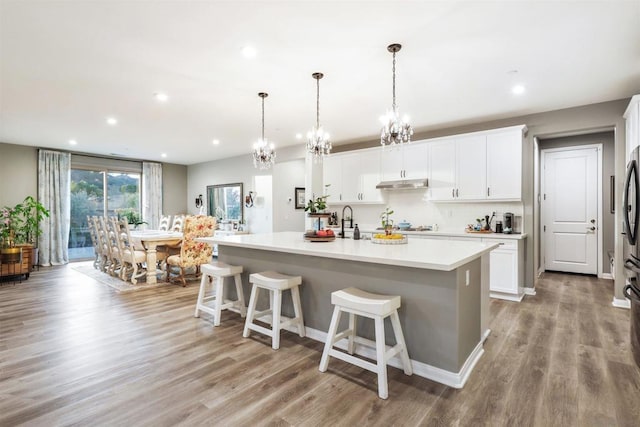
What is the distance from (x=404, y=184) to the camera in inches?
215

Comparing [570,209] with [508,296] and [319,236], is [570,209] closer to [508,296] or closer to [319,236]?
[508,296]

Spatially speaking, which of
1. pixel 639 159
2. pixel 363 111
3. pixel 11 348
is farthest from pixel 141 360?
pixel 639 159

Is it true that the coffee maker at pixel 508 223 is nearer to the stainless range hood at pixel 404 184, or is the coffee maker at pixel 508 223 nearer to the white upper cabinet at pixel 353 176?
the stainless range hood at pixel 404 184

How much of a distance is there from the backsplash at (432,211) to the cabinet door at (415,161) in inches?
14.1

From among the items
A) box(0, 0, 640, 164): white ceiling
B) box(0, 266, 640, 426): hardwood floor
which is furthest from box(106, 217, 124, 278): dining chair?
box(0, 266, 640, 426): hardwood floor

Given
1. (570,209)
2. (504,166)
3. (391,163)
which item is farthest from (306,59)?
(570,209)

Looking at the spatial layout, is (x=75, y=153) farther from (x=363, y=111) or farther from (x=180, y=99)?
(x=363, y=111)

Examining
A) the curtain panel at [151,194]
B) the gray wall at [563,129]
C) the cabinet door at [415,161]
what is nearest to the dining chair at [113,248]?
the curtain panel at [151,194]

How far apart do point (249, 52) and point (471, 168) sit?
3611 millimetres

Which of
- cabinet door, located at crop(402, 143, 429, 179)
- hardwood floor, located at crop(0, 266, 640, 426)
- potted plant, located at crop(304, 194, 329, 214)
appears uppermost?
cabinet door, located at crop(402, 143, 429, 179)

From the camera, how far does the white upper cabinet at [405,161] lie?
5434 mm

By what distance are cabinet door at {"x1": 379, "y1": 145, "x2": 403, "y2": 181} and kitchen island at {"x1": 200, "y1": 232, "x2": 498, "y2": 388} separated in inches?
117

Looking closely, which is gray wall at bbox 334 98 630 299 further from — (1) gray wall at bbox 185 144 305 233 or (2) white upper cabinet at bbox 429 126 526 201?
(1) gray wall at bbox 185 144 305 233

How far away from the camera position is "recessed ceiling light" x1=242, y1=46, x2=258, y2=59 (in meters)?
2.86
